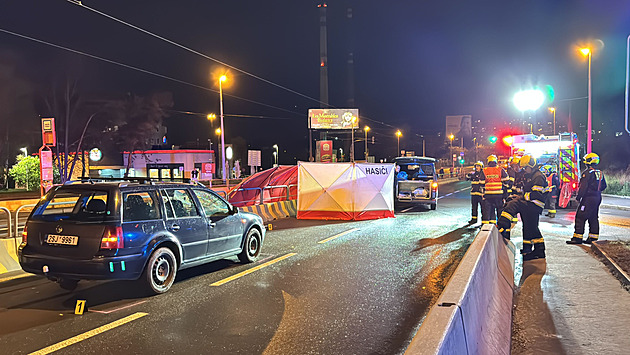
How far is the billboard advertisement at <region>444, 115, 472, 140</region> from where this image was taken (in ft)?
322

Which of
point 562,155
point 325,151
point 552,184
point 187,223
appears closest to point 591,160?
point 552,184

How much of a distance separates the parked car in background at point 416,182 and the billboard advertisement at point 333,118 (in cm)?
4579

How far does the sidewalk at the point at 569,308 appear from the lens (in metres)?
4.46

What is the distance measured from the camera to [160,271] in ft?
21.1

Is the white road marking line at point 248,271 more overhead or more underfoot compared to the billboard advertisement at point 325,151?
more underfoot

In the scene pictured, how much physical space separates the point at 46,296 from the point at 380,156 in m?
103

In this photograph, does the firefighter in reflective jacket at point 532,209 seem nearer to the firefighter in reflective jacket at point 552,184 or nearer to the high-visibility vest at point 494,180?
the high-visibility vest at point 494,180

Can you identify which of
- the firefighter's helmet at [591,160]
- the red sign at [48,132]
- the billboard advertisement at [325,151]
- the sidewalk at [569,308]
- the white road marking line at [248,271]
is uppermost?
the billboard advertisement at [325,151]

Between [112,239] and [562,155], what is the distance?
16484mm

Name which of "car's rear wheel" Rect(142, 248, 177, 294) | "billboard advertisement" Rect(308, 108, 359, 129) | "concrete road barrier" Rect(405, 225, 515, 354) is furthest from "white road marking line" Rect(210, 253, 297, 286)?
"billboard advertisement" Rect(308, 108, 359, 129)

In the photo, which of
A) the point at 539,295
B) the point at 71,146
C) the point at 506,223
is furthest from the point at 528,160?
the point at 71,146

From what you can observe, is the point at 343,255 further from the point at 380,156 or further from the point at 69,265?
the point at 380,156

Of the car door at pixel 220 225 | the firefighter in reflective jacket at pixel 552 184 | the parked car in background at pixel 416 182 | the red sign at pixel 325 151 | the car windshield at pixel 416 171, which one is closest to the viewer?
the car door at pixel 220 225

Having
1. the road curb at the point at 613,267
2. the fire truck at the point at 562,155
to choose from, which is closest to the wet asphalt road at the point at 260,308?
the road curb at the point at 613,267
